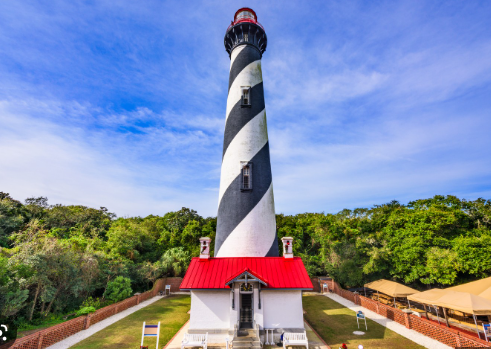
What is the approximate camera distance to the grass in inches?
418

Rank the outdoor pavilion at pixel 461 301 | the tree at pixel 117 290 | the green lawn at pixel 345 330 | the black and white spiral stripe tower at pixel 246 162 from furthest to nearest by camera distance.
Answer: the tree at pixel 117 290 → the black and white spiral stripe tower at pixel 246 162 → the outdoor pavilion at pixel 461 301 → the green lawn at pixel 345 330

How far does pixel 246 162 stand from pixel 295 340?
8.42 meters

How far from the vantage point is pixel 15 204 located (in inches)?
965

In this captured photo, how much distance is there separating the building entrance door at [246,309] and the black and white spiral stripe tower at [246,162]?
1920 millimetres

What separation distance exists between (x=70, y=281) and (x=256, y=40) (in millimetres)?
18789

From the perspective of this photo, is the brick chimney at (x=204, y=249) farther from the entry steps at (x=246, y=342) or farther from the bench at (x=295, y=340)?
the bench at (x=295, y=340)

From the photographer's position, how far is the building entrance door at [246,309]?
431 inches

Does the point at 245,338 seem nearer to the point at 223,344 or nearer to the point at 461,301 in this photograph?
the point at 223,344

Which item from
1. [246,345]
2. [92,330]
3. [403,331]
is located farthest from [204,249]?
[403,331]

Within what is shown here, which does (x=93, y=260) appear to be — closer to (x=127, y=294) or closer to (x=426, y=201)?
(x=127, y=294)

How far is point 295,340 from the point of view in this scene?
9859 mm

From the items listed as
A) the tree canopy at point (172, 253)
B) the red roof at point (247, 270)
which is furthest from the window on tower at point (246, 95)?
the tree canopy at point (172, 253)

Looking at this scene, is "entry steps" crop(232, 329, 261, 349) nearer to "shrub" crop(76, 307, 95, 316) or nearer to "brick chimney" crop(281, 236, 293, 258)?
"brick chimney" crop(281, 236, 293, 258)

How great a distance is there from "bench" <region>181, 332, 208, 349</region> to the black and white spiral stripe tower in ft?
11.9
